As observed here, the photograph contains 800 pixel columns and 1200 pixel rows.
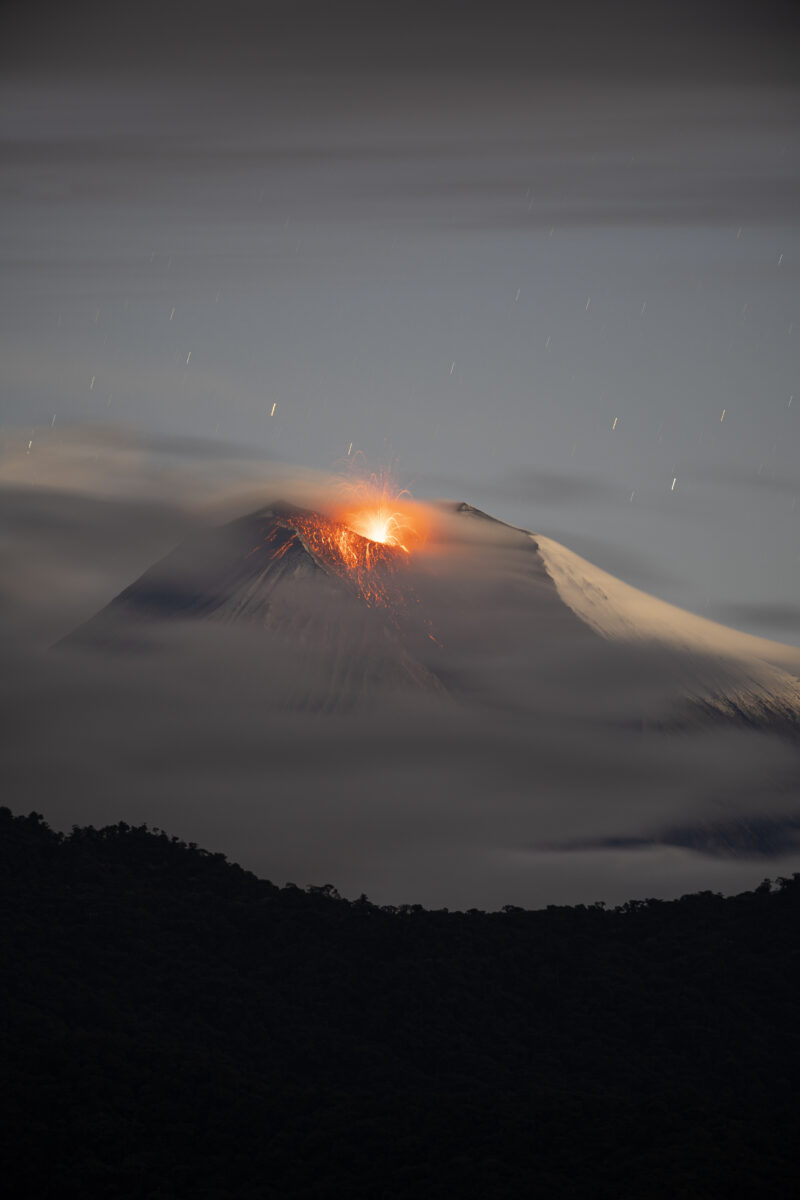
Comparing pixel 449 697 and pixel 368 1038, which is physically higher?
pixel 449 697

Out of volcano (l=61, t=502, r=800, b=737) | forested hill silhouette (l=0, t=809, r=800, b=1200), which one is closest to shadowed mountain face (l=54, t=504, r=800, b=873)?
volcano (l=61, t=502, r=800, b=737)

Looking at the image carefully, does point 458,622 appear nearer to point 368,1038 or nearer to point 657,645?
point 657,645

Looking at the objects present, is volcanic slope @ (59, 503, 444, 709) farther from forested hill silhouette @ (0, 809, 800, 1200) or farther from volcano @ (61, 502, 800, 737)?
forested hill silhouette @ (0, 809, 800, 1200)

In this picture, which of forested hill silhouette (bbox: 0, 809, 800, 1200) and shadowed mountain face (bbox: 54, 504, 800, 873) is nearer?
forested hill silhouette (bbox: 0, 809, 800, 1200)

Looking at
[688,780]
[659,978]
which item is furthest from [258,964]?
[688,780]

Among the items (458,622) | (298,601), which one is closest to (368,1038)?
(298,601)

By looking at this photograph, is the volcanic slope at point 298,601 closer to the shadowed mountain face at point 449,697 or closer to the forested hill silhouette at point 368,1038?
the shadowed mountain face at point 449,697
